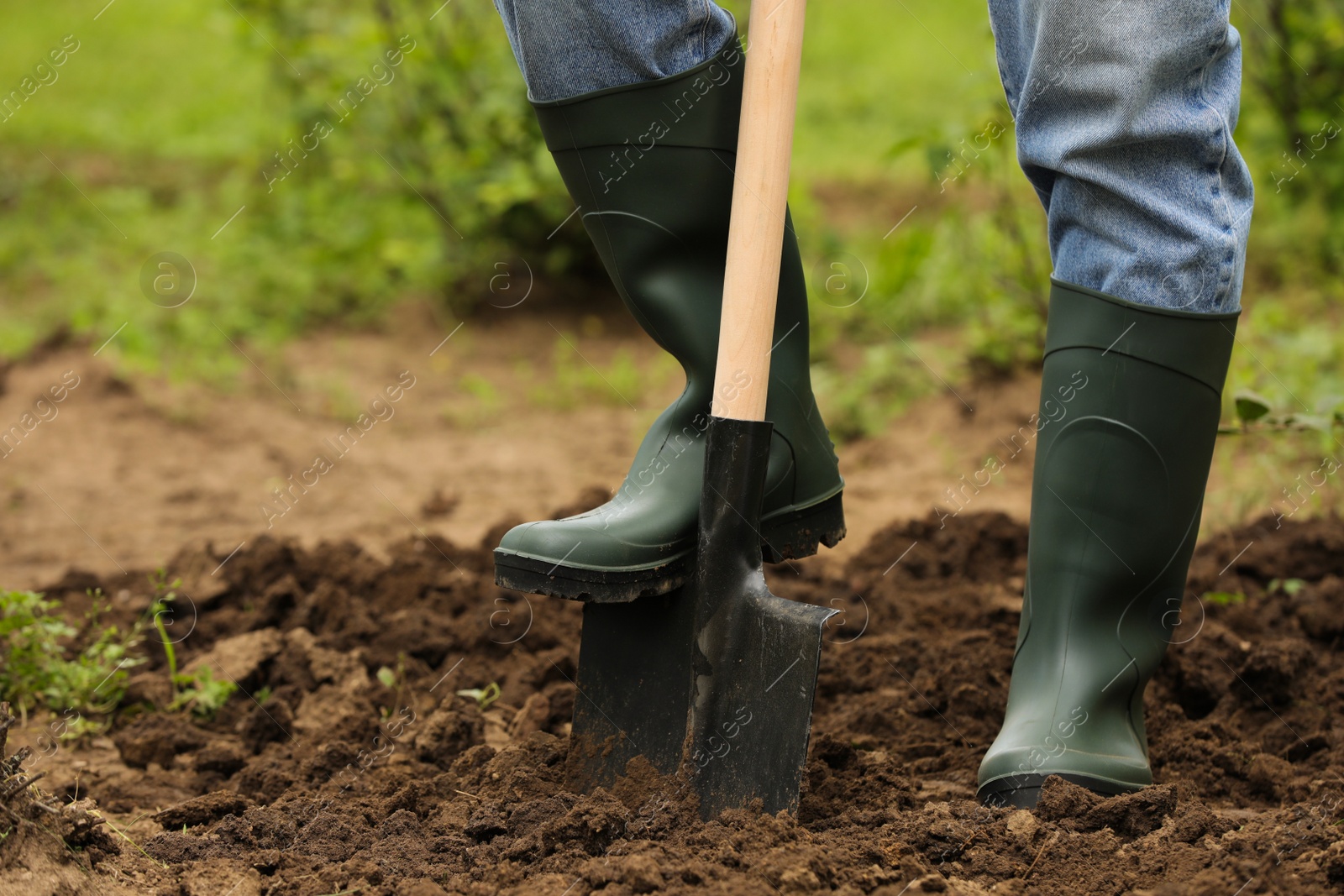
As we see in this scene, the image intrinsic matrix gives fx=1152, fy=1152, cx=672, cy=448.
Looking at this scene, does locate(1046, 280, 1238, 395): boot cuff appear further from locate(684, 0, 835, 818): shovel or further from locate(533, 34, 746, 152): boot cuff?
locate(533, 34, 746, 152): boot cuff

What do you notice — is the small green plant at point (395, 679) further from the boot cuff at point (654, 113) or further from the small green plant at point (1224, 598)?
the small green plant at point (1224, 598)

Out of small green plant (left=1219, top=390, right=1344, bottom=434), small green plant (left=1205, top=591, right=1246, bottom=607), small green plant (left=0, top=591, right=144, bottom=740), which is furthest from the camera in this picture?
small green plant (left=1205, top=591, right=1246, bottom=607)

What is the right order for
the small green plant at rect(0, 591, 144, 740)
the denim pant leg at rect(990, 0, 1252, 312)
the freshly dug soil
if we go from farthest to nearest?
the small green plant at rect(0, 591, 144, 740) → the denim pant leg at rect(990, 0, 1252, 312) → the freshly dug soil

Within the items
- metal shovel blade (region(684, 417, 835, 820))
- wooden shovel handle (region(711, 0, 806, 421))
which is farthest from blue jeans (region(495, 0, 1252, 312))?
metal shovel blade (region(684, 417, 835, 820))

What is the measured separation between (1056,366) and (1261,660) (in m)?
0.68

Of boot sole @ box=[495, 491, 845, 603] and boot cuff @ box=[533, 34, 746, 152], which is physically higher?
boot cuff @ box=[533, 34, 746, 152]

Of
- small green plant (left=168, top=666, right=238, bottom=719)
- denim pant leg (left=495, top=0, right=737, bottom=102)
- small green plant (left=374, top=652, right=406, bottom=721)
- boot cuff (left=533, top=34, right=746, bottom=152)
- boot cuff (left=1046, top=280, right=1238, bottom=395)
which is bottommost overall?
small green plant (left=374, top=652, right=406, bottom=721)

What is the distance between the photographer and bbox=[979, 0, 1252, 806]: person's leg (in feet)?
4.48

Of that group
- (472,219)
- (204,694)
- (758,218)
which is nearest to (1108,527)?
(758,218)

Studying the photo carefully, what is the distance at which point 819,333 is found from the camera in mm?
4473

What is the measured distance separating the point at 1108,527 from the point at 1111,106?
20.3 inches

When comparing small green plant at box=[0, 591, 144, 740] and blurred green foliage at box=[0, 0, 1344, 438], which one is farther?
blurred green foliage at box=[0, 0, 1344, 438]

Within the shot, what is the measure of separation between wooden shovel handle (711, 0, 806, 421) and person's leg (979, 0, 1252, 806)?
31cm

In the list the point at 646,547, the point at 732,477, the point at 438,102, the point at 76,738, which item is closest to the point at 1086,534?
the point at 732,477
